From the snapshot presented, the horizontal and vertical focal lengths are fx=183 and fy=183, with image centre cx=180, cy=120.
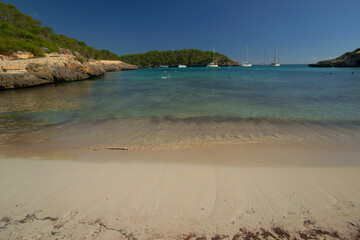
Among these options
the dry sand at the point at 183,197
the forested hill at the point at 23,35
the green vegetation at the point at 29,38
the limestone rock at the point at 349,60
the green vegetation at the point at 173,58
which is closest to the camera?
the dry sand at the point at 183,197

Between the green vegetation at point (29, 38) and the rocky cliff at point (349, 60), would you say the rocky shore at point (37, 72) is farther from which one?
the rocky cliff at point (349, 60)

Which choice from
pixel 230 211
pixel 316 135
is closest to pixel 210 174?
pixel 230 211

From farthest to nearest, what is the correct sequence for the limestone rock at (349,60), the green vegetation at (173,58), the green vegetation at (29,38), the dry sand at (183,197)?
the green vegetation at (173,58)
the limestone rock at (349,60)
the green vegetation at (29,38)
the dry sand at (183,197)

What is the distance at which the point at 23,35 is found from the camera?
3472 centimetres

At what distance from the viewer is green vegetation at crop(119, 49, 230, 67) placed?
610 feet

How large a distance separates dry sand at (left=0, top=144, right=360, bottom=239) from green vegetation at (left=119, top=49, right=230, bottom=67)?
619 ft

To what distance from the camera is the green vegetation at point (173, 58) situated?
185875mm

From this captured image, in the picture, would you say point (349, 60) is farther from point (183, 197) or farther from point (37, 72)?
point (183, 197)

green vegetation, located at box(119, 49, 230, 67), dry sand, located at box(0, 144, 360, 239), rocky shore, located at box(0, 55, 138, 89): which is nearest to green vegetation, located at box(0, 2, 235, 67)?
rocky shore, located at box(0, 55, 138, 89)

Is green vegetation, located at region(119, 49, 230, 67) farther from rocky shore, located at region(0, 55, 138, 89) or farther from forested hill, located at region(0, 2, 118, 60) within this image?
rocky shore, located at region(0, 55, 138, 89)

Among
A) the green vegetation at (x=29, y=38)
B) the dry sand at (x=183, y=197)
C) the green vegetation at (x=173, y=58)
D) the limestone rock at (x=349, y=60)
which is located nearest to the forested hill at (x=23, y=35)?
the green vegetation at (x=29, y=38)

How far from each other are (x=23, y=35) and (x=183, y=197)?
46855 mm

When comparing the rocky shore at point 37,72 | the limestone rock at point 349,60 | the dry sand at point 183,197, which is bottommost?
the dry sand at point 183,197

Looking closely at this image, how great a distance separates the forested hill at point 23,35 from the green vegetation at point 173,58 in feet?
351
